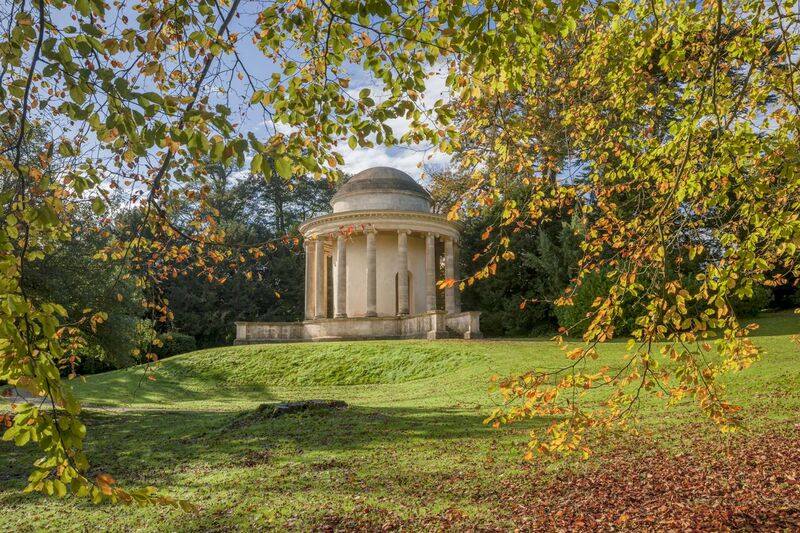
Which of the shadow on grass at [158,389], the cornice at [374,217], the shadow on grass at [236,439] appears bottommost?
the shadow on grass at [158,389]

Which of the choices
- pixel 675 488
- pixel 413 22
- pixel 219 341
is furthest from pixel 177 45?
pixel 219 341

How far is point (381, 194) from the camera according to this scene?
3012cm

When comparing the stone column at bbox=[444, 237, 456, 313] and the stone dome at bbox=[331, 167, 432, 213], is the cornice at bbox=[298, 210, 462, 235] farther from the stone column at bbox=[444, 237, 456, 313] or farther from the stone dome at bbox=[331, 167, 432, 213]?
the stone column at bbox=[444, 237, 456, 313]

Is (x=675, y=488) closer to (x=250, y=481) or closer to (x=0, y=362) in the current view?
(x=250, y=481)

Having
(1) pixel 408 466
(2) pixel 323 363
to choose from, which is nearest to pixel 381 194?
(2) pixel 323 363

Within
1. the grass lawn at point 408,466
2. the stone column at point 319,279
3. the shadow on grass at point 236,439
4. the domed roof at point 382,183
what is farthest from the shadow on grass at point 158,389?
the domed roof at point 382,183

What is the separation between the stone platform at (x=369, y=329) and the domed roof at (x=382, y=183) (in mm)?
6646

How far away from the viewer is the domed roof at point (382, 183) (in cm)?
3033

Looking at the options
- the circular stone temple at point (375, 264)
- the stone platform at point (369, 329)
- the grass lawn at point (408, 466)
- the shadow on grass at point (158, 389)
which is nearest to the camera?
the grass lawn at point (408, 466)

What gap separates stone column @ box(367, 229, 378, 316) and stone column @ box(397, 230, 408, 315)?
1.17 meters

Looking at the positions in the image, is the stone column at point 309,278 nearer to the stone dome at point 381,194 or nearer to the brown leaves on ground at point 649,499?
the stone dome at point 381,194

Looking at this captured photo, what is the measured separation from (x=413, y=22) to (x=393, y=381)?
52.4ft

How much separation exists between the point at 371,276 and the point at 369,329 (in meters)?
2.56

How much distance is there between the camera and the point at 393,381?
63.2 ft
